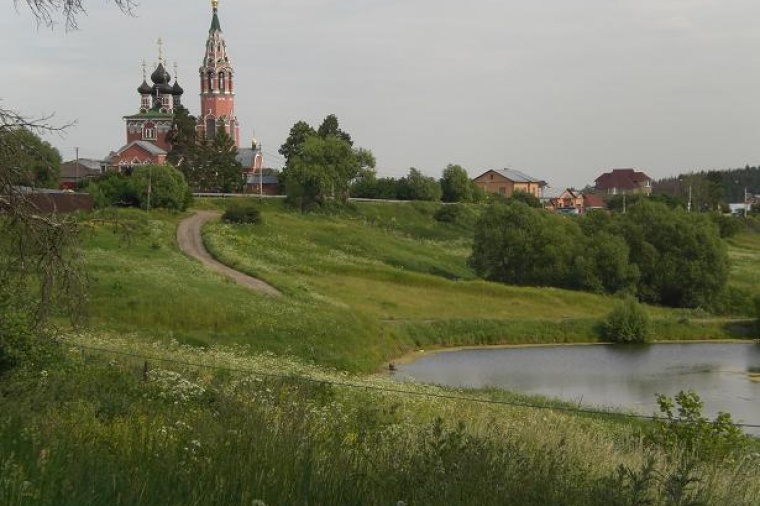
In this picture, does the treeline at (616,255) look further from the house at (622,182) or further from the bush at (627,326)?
the house at (622,182)

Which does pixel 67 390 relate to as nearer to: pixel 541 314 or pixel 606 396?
pixel 606 396

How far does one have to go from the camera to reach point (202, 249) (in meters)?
58.6

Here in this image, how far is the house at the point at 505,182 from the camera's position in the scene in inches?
5733

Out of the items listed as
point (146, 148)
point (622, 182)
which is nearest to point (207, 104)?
point (146, 148)

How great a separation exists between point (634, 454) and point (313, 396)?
15.2 feet

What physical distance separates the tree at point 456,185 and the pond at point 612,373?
6449cm

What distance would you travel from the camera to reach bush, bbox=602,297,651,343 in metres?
50.3

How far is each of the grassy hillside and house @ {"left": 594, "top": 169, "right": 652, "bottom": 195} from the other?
111 metres

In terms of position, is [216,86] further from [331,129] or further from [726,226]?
[726,226]

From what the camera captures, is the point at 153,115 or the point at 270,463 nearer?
the point at 270,463

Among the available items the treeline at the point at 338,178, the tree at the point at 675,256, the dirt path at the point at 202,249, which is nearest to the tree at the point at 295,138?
the treeline at the point at 338,178

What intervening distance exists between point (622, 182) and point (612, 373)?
158 meters

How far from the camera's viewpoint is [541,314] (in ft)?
176

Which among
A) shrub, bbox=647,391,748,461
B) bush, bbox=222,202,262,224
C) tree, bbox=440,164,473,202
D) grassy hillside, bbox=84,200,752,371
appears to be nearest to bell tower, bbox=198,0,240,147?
tree, bbox=440,164,473,202
